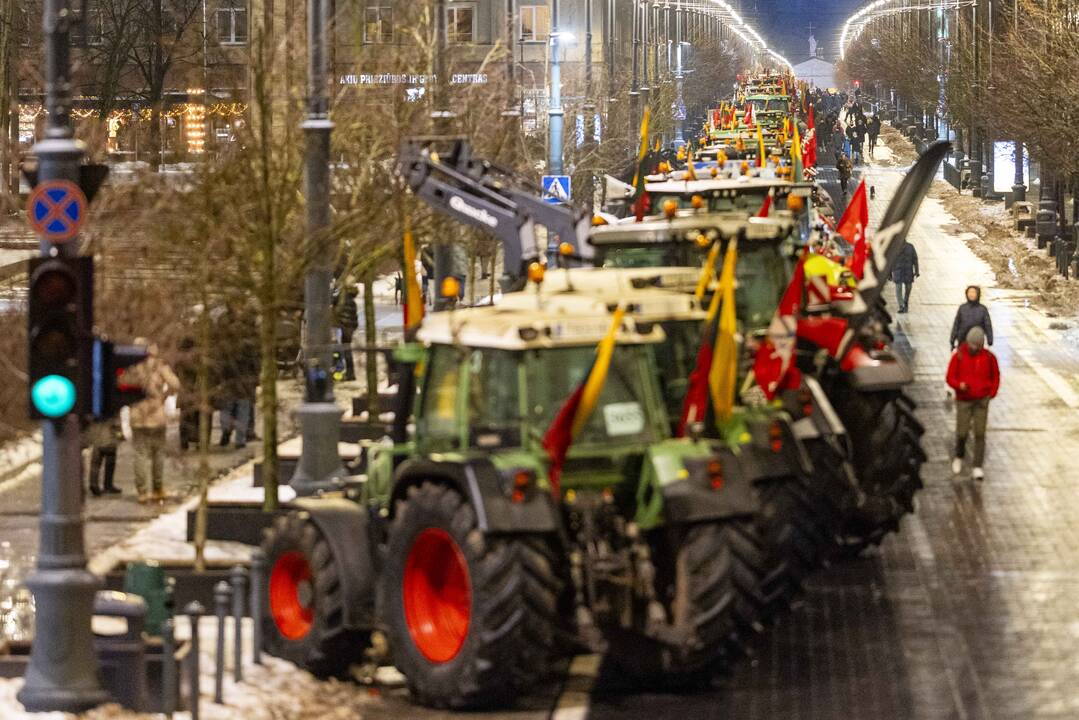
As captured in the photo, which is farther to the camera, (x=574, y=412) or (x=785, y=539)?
(x=785, y=539)

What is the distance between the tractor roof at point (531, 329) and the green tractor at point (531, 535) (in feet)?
0.04

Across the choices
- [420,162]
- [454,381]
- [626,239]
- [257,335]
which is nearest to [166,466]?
[257,335]

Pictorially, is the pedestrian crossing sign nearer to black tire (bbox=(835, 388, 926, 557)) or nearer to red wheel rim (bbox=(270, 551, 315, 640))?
black tire (bbox=(835, 388, 926, 557))

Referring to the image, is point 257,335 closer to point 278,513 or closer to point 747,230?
point 278,513

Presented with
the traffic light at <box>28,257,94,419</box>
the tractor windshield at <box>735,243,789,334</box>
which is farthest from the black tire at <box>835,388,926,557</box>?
the traffic light at <box>28,257,94,419</box>

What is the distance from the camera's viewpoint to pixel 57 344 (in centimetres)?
1334

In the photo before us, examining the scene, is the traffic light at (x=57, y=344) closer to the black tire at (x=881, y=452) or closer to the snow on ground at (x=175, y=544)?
the snow on ground at (x=175, y=544)

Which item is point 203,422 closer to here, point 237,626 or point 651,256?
point 651,256

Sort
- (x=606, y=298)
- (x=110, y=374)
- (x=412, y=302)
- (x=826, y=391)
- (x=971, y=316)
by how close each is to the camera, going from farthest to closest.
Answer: (x=971, y=316), (x=826, y=391), (x=412, y=302), (x=606, y=298), (x=110, y=374)

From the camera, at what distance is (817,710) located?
1434 centimetres

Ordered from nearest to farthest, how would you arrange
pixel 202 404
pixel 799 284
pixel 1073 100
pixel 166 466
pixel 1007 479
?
pixel 799 284, pixel 202 404, pixel 1007 479, pixel 166 466, pixel 1073 100

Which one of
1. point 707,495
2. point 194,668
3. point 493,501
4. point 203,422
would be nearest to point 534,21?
point 203,422

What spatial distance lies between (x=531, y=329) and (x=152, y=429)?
10.3m

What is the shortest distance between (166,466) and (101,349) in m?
14.1
